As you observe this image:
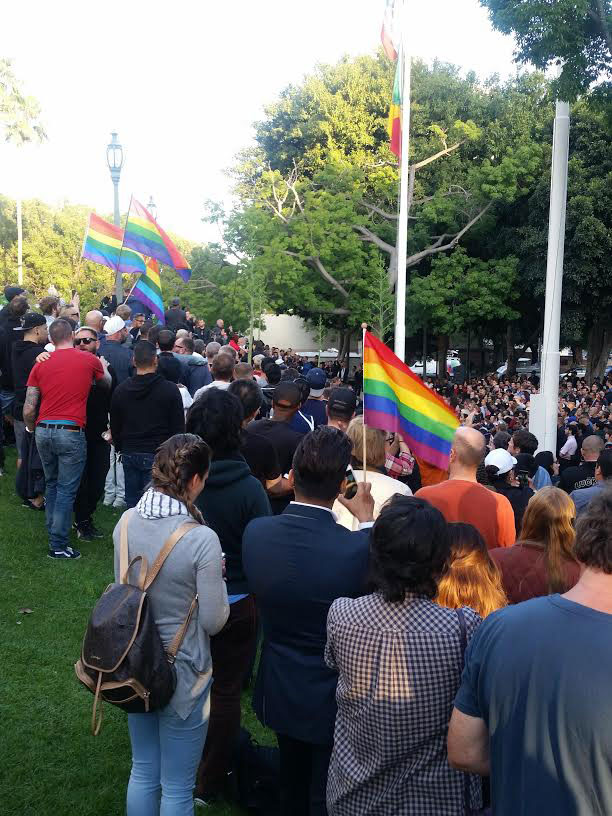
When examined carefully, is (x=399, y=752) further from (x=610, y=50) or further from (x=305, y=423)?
(x=610, y=50)

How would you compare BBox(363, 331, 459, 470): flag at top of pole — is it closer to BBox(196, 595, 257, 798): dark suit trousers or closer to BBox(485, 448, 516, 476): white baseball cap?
BBox(196, 595, 257, 798): dark suit trousers

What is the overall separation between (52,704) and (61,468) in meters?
2.49

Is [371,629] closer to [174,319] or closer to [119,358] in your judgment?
[119,358]

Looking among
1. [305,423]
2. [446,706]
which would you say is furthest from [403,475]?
[446,706]

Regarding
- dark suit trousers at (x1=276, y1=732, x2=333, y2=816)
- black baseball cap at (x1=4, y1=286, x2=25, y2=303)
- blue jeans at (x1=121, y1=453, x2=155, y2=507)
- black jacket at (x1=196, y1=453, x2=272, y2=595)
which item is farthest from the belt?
dark suit trousers at (x1=276, y1=732, x2=333, y2=816)

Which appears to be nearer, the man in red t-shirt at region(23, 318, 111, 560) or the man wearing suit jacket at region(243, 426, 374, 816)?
the man wearing suit jacket at region(243, 426, 374, 816)

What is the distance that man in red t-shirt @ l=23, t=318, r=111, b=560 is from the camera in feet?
22.8

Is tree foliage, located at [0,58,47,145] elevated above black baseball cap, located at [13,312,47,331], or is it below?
above

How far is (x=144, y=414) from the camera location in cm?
685

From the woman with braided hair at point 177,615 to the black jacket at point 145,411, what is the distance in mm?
3319

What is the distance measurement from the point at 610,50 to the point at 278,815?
1499 cm

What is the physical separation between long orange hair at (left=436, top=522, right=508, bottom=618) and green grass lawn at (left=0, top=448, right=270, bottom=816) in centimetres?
184

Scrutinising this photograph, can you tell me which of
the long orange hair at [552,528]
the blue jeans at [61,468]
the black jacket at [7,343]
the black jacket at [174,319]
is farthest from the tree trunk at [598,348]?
the long orange hair at [552,528]

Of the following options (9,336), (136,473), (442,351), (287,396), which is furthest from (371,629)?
(442,351)
